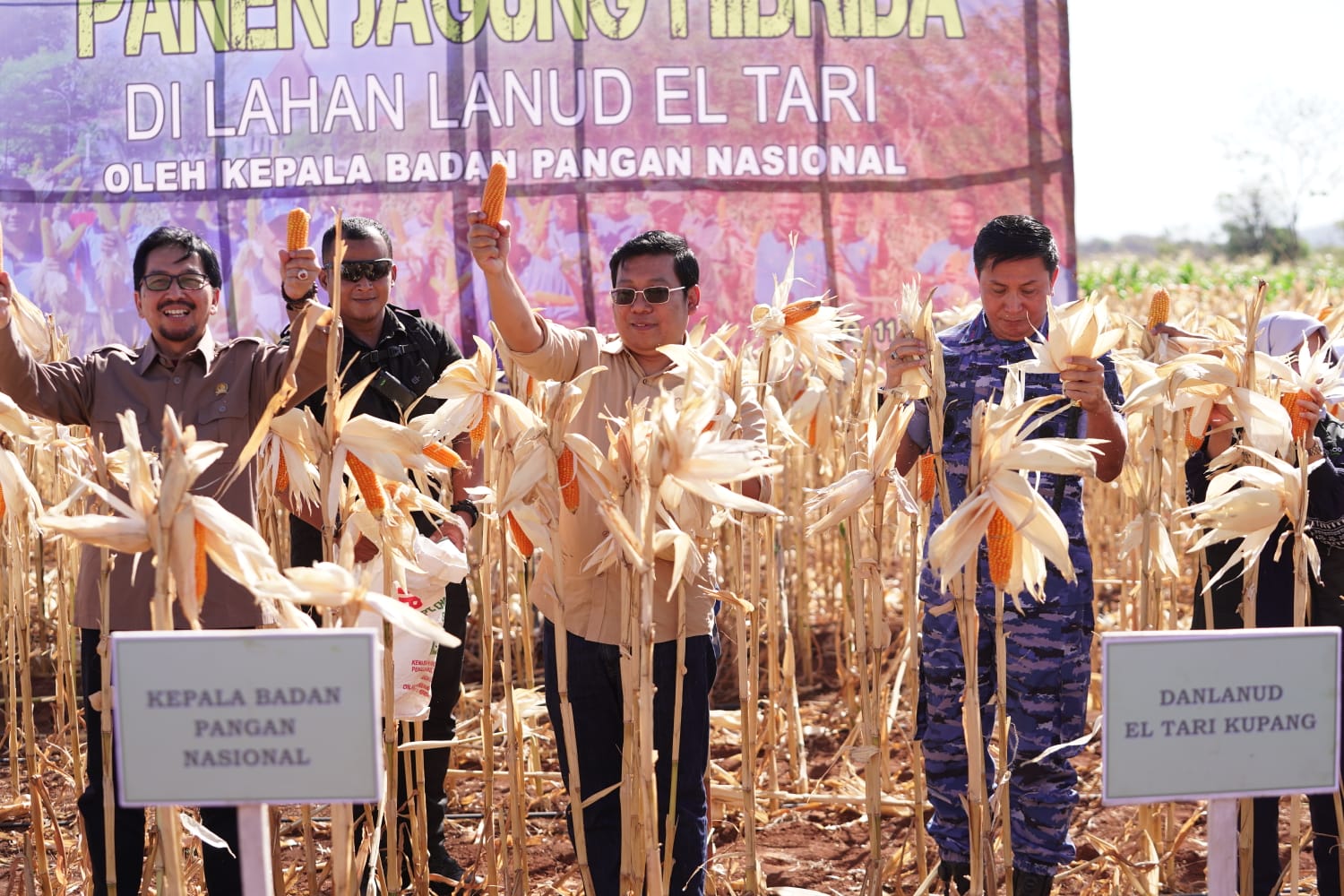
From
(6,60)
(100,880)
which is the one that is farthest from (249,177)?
(100,880)

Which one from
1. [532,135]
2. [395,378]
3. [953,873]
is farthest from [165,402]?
[532,135]

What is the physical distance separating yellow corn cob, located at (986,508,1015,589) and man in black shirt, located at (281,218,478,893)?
144 cm

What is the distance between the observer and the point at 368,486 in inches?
87.0

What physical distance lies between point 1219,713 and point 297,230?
1.77 m

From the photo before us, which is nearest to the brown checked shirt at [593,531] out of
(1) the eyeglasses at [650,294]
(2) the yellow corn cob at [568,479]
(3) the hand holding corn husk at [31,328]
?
(1) the eyeglasses at [650,294]

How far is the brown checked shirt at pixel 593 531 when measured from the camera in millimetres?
2555

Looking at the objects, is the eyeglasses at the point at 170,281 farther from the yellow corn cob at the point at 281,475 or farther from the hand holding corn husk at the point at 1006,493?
the hand holding corn husk at the point at 1006,493

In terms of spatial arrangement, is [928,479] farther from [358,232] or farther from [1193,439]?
[358,232]

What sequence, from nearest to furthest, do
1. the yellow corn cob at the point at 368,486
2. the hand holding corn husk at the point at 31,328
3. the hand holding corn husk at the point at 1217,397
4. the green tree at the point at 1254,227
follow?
the yellow corn cob at the point at 368,486
the hand holding corn husk at the point at 1217,397
the hand holding corn husk at the point at 31,328
the green tree at the point at 1254,227

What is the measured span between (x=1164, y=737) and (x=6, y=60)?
551 cm

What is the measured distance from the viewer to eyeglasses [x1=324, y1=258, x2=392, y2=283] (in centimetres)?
319

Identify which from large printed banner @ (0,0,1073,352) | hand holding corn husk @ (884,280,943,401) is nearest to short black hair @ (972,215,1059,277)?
hand holding corn husk @ (884,280,943,401)

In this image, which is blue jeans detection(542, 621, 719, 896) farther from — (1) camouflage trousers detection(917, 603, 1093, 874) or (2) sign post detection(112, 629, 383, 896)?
(2) sign post detection(112, 629, 383, 896)

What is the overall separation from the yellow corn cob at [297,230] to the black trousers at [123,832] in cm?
88
